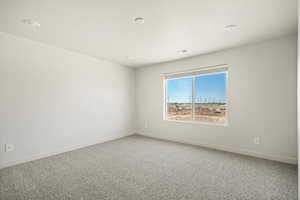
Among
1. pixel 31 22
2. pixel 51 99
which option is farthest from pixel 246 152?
pixel 31 22

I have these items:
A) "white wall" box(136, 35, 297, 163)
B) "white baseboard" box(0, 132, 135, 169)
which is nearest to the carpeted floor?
"white baseboard" box(0, 132, 135, 169)

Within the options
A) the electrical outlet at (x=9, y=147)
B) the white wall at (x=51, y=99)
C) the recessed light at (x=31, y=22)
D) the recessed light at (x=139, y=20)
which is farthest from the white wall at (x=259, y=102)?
the electrical outlet at (x=9, y=147)

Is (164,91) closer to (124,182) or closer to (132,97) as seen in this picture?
(132,97)

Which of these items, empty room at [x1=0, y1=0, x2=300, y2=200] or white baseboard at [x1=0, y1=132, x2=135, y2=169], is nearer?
empty room at [x1=0, y1=0, x2=300, y2=200]

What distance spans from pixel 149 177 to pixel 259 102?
8.21 ft

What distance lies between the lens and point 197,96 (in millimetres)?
3945

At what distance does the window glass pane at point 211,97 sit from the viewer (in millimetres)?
3521

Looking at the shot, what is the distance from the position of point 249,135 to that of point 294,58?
1.57 metres

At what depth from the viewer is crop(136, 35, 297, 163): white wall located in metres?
2.64

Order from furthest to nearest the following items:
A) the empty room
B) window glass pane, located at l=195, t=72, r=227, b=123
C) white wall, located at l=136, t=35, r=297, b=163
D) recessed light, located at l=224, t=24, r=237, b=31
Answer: window glass pane, located at l=195, t=72, r=227, b=123
white wall, located at l=136, t=35, r=297, b=163
recessed light, located at l=224, t=24, r=237, b=31
the empty room

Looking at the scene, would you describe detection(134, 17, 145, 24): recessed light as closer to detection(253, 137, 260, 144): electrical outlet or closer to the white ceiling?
the white ceiling

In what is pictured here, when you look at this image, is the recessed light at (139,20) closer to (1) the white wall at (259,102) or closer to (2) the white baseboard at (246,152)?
(1) the white wall at (259,102)

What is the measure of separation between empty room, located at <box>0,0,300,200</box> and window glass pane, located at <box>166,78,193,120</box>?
32 millimetres

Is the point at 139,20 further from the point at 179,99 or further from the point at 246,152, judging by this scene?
the point at 246,152
